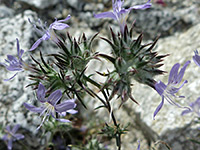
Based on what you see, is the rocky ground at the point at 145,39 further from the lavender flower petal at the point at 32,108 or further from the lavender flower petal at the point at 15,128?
the lavender flower petal at the point at 32,108

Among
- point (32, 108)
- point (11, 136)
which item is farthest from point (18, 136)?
point (32, 108)

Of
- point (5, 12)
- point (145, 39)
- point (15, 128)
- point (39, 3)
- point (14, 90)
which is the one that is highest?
point (39, 3)

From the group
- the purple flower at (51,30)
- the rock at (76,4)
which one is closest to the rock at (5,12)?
the rock at (76,4)

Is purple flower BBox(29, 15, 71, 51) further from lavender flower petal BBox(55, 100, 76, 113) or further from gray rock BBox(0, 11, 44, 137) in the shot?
gray rock BBox(0, 11, 44, 137)

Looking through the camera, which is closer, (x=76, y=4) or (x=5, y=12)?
(x=5, y=12)

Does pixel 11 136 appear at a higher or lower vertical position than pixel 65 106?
lower

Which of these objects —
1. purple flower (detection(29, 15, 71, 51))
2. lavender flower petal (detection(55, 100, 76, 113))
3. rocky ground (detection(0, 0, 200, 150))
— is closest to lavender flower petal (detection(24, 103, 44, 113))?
lavender flower petal (detection(55, 100, 76, 113))

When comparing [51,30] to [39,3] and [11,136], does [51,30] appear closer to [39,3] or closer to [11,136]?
[11,136]

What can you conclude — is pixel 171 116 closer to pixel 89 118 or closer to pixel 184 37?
pixel 89 118
